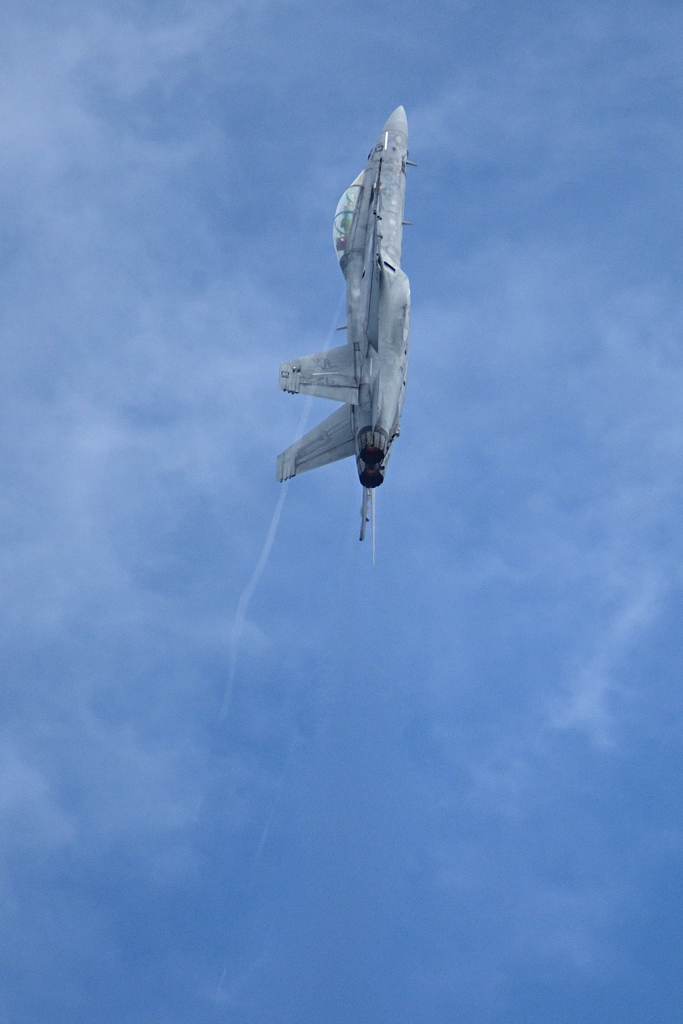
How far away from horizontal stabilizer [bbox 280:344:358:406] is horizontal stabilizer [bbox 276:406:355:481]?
1.36 meters

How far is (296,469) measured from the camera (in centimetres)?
7344

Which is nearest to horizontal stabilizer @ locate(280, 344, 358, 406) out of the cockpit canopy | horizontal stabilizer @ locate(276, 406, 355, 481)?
horizontal stabilizer @ locate(276, 406, 355, 481)

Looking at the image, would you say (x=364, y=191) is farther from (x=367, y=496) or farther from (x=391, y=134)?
(x=367, y=496)

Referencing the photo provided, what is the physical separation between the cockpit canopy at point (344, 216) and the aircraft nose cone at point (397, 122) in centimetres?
591

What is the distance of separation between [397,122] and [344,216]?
384 inches

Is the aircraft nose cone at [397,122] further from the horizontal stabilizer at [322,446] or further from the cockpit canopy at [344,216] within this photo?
the horizontal stabilizer at [322,446]

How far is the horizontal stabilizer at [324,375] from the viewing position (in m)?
71.8

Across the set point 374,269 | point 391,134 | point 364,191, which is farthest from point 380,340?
point 391,134

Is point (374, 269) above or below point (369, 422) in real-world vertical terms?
above

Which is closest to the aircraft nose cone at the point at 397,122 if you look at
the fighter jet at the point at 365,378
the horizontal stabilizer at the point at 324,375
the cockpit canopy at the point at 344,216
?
the cockpit canopy at the point at 344,216

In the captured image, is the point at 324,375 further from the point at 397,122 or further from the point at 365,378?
the point at 397,122

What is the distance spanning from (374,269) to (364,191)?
12999mm

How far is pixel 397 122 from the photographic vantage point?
88.9 meters

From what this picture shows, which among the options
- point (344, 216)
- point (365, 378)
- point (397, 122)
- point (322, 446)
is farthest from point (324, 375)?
point (397, 122)
